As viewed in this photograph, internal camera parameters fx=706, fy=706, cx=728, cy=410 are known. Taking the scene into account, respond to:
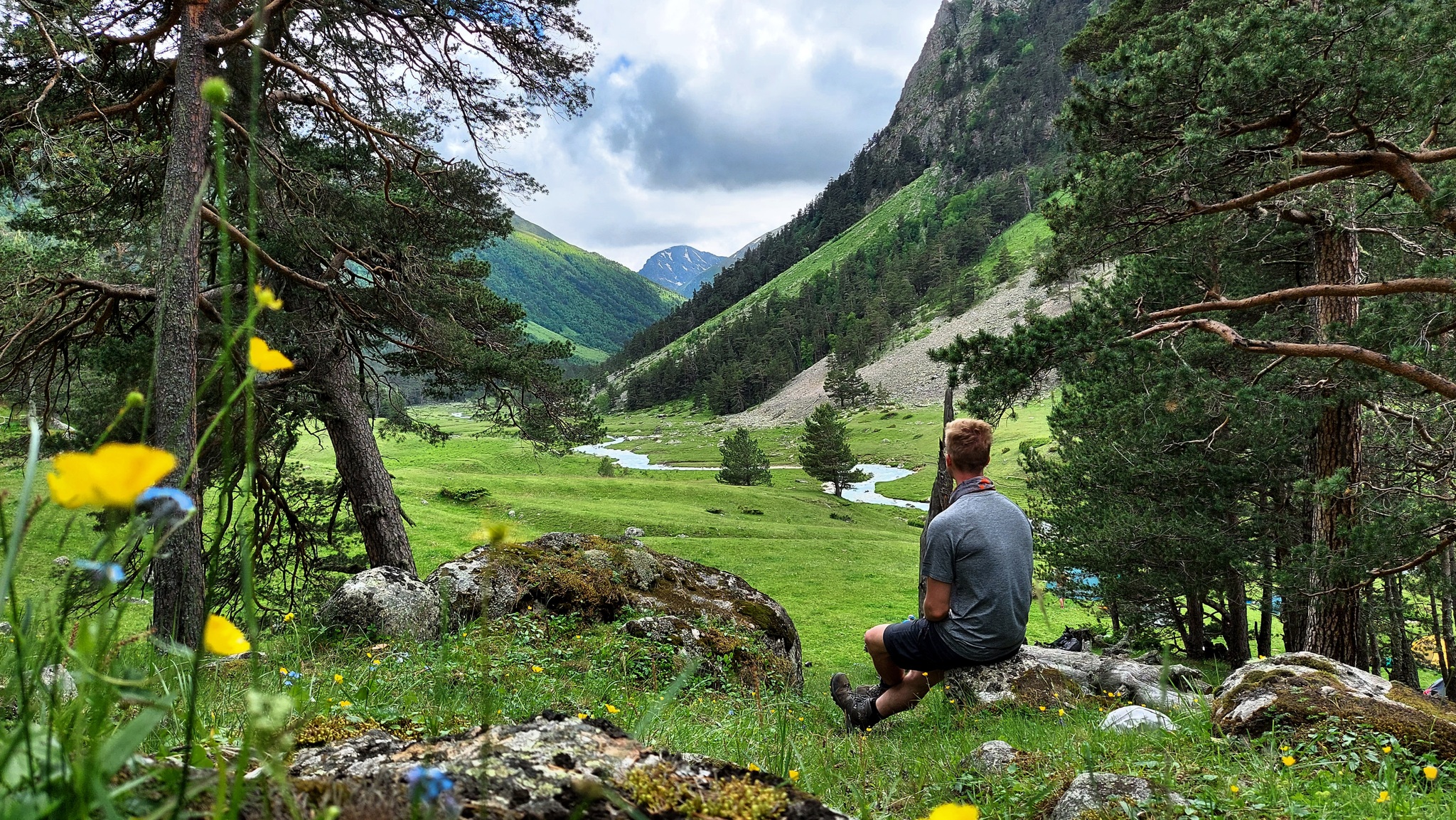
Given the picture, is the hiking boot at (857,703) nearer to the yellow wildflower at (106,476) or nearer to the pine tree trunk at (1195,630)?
the yellow wildflower at (106,476)

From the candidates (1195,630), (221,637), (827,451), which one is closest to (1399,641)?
(1195,630)

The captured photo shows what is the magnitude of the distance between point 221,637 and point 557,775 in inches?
33.2

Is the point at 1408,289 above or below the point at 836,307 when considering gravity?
below

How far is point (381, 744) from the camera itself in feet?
5.44

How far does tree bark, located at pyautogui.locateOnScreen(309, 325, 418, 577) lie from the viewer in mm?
9406

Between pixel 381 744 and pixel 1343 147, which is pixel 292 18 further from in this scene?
pixel 1343 147

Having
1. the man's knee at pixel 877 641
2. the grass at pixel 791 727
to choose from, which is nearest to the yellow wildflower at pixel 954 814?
the grass at pixel 791 727

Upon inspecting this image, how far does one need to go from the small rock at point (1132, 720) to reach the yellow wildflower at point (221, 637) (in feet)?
13.4

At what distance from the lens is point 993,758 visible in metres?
3.27

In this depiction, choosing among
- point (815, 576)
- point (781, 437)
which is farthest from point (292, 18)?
point (781, 437)

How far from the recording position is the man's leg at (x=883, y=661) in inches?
192

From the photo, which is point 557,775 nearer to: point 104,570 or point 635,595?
point 104,570

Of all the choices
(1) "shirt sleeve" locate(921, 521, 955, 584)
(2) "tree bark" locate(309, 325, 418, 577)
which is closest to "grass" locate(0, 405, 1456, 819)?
(1) "shirt sleeve" locate(921, 521, 955, 584)

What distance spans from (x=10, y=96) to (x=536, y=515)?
27241 mm
